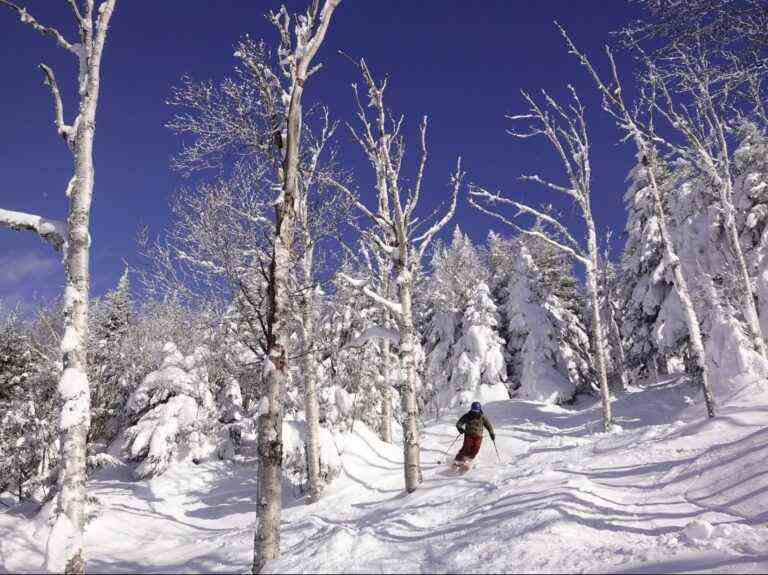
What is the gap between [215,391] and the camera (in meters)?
24.8

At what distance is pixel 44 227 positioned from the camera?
19.9 ft

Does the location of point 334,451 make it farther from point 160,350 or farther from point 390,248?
point 160,350

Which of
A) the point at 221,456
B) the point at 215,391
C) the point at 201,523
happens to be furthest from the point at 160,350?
the point at 201,523

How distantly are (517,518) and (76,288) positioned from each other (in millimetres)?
6003

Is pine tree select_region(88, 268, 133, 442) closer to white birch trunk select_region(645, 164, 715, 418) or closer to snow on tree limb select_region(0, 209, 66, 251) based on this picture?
snow on tree limb select_region(0, 209, 66, 251)

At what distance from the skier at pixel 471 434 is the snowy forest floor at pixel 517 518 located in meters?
0.51

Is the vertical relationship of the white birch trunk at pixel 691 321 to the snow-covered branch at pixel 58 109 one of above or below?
below

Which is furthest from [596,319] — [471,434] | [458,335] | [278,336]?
[458,335]

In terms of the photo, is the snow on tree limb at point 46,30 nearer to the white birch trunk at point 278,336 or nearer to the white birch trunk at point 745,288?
the white birch trunk at point 278,336

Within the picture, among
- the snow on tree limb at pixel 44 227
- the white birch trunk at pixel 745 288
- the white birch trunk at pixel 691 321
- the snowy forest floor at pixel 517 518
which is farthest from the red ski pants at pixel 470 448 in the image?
the white birch trunk at pixel 745 288

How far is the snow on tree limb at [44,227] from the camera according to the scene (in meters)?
6.00

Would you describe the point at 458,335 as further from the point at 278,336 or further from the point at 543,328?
the point at 278,336

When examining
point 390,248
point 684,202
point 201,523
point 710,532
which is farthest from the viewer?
point 684,202

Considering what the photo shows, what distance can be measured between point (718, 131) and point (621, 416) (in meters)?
12.1
